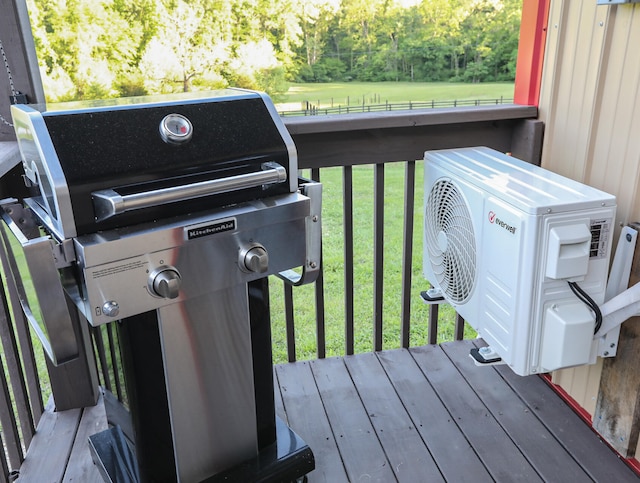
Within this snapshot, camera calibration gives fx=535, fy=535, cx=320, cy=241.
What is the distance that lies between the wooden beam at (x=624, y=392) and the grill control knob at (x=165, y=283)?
1.34 metres

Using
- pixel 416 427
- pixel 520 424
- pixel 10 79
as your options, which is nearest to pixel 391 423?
pixel 416 427

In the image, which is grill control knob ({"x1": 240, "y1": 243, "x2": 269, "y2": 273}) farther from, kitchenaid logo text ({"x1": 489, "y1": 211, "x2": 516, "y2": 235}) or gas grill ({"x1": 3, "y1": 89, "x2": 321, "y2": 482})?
kitchenaid logo text ({"x1": 489, "y1": 211, "x2": 516, "y2": 235})

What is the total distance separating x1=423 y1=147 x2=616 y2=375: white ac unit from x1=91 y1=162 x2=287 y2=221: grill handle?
68 centimetres

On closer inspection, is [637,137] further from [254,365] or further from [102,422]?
[102,422]

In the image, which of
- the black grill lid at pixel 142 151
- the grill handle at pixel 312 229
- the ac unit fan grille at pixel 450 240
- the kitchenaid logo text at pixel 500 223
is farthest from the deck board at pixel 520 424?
the black grill lid at pixel 142 151

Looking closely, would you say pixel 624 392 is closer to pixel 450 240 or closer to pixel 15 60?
pixel 450 240

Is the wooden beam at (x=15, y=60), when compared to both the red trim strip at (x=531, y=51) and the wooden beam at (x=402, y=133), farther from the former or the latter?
the red trim strip at (x=531, y=51)

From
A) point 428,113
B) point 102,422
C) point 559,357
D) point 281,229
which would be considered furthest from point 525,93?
point 102,422

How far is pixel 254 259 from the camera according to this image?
136 cm

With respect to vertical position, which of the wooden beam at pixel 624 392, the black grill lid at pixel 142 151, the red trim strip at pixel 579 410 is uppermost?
the black grill lid at pixel 142 151

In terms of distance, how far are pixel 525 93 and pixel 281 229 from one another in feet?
4.28

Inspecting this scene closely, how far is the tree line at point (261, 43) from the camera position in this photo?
5387 millimetres

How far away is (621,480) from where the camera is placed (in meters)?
1.70

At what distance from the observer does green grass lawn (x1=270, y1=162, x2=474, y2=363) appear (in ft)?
12.6
